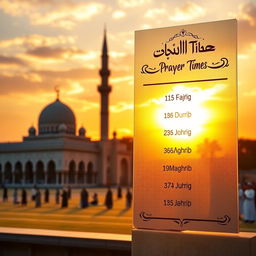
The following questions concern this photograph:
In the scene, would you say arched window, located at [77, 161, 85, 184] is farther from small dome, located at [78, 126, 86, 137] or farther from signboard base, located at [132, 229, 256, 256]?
signboard base, located at [132, 229, 256, 256]

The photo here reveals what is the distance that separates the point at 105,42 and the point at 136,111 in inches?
2209

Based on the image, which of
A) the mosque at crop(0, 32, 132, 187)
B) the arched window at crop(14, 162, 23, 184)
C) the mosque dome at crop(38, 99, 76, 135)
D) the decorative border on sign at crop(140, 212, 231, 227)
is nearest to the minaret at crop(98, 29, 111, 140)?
the mosque at crop(0, 32, 132, 187)

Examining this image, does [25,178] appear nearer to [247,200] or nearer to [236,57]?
[247,200]

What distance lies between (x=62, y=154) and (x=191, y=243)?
50865mm

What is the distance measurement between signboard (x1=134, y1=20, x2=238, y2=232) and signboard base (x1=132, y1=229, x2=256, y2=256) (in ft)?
0.35

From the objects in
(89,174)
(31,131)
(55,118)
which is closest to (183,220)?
(55,118)

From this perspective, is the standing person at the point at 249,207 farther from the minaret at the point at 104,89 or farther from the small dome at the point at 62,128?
the small dome at the point at 62,128

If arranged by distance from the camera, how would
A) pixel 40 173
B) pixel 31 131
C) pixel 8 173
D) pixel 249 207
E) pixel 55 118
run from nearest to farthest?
pixel 249 207
pixel 40 173
pixel 55 118
pixel 8 173
pixel 31 131

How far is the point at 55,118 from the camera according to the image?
207ft

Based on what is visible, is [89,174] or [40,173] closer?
[40,173]

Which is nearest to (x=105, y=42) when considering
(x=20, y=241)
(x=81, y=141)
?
(x=81, y=141)

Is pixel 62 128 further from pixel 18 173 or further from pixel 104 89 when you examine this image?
pixel 18 173

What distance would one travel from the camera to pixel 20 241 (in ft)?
27.4

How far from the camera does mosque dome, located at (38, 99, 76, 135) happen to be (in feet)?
206
